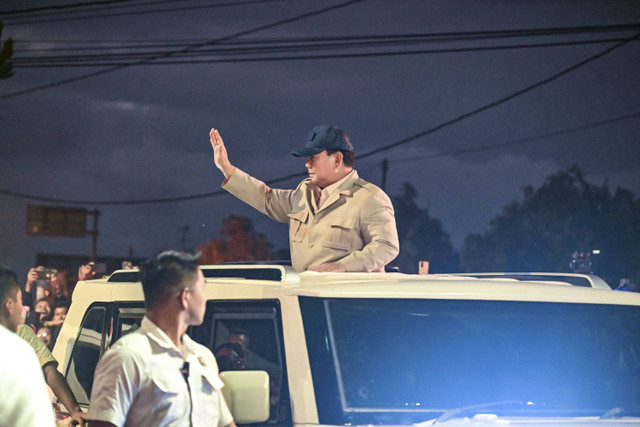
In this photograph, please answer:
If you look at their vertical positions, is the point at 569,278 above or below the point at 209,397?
above

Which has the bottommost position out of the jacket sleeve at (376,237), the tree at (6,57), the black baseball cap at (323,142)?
the jacket sleeve at (376,237)

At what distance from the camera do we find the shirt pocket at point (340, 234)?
540 cm

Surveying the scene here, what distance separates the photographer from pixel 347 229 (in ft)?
17.8

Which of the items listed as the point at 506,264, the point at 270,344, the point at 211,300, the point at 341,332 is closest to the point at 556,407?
the point at 341,332

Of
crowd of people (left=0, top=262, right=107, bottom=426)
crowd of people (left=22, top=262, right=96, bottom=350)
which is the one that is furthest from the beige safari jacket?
crowd of people (left=22, top=262, right=96, bottom=350)

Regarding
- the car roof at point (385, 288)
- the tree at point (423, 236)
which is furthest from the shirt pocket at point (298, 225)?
the tree at point (423, 236)

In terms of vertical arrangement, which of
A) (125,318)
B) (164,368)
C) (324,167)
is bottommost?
(164,368)

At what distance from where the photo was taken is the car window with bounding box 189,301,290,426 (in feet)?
12.7

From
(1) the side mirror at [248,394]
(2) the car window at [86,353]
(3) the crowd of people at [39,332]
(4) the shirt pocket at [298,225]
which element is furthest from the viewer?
(4) the shirt pocket at [298,225]

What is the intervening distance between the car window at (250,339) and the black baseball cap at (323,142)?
5.26 ft

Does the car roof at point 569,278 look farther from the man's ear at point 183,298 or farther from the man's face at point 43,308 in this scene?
the man's face at point 43,308

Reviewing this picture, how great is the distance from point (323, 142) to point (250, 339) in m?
1.78

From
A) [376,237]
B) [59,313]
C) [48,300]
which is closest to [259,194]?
[376,237]

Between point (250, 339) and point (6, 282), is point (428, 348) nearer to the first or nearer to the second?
point (250, 339)
